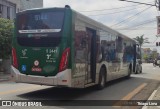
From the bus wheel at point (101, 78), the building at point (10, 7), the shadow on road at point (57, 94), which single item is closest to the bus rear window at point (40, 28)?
the shadow on road at point (57, 94)

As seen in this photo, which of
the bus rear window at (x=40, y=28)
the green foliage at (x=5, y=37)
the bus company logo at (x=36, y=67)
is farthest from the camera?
the green foliage at (x=5, y=37)

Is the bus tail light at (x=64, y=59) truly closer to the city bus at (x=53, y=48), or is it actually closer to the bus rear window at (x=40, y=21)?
the city bus at (x=53, y=48)

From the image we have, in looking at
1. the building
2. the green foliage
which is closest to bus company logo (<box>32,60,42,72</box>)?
the green foliage

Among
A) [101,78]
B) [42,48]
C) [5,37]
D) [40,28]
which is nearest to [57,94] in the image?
[42,48]

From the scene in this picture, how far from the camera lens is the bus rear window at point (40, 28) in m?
12.1

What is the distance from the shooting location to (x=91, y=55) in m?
14.3

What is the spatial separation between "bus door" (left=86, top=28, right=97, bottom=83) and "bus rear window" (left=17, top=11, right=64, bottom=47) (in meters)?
1.97

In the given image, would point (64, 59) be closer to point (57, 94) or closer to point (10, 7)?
point (57, 94)

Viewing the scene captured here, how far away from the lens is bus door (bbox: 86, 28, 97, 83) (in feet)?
45.7

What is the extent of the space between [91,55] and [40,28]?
2858mm

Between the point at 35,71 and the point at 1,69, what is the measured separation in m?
18.1

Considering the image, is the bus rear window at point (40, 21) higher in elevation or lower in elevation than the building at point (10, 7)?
lower

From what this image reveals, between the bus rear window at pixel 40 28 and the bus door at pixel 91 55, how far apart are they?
1971 mm

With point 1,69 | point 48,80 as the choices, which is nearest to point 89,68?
point 48,80
